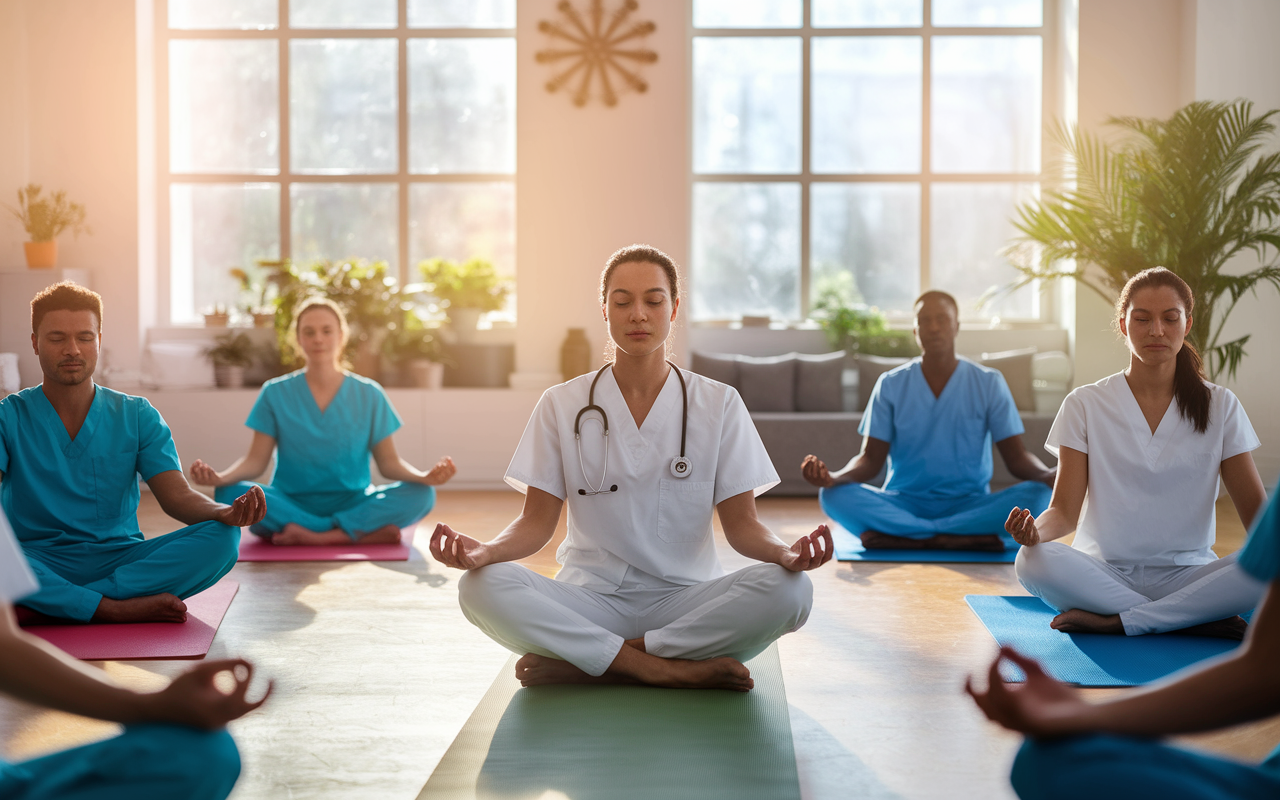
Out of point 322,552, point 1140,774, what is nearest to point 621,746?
→ point 1140,774

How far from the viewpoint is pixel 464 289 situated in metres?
6.81

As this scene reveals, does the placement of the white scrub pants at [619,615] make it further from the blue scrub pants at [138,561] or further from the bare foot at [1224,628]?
the bare foot at [1224,628]

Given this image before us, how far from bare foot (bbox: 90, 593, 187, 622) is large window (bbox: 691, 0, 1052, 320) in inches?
188

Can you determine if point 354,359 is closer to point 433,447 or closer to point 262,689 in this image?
point 433,447

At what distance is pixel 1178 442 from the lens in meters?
2.94

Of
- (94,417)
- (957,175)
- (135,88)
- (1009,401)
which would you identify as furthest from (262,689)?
(957,175)

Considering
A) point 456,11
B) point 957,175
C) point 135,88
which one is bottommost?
point 957,175

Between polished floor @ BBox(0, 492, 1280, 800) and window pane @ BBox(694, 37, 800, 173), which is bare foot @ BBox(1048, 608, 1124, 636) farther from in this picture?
window pane @ BBox(694, 37, 800, 173)

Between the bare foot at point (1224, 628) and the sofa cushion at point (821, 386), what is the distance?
11.8 feet

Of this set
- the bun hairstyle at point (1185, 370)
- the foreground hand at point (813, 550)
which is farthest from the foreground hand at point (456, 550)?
the bun hairstyle at point (1185, 370)

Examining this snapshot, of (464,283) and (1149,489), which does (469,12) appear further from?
(1149,489)

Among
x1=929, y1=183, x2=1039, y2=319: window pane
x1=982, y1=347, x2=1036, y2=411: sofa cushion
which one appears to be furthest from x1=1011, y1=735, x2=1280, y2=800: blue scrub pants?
x1=929, y1=183, x2=1039, y2=319: window pane

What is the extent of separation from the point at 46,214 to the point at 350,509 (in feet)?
11.6

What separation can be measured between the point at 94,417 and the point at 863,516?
8.94ft
